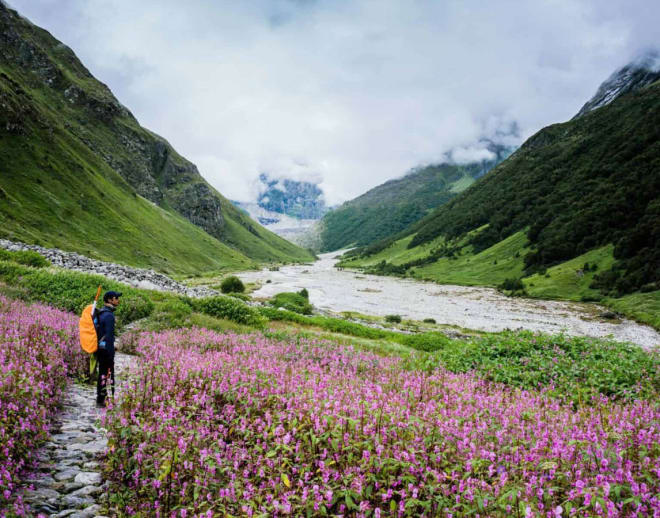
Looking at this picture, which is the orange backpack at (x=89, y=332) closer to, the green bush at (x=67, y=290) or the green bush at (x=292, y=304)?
the green bush at (x=67, y=290)

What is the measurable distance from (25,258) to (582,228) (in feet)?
442

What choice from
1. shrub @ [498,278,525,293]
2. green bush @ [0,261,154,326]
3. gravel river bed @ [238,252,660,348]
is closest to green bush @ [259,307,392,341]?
green bush @ [0,261,154,326]

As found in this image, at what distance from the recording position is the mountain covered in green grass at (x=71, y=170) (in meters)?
68.4

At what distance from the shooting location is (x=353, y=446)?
4684mm

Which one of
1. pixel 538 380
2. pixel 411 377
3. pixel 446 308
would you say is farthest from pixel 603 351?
pixel 446 308

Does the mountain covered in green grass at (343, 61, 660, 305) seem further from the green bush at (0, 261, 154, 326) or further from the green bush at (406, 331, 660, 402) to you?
the green bush at (0, 261, 154, 326)

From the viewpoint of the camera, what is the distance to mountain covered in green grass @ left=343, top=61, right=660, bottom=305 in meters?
82.2

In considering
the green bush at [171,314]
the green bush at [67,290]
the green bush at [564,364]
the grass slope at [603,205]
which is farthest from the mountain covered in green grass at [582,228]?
the green bush at [67,290]

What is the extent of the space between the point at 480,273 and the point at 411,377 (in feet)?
435

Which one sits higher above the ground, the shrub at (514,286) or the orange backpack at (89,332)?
the shrub at (514,286)

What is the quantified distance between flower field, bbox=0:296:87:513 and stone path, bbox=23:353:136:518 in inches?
9.9

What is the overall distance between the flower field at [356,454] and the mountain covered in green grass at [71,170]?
53.0 metres

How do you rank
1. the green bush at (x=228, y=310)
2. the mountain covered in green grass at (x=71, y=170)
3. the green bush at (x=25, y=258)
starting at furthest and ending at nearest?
1. the mountain covered in green grass at (x=71, y=170)
2. the green bush at (x=25, y=258)
3. the green bush at (x=228, y=310)

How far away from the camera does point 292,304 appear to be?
149 ft
